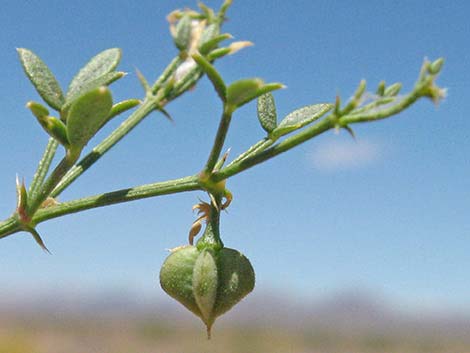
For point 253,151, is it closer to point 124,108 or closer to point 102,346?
point 124,108

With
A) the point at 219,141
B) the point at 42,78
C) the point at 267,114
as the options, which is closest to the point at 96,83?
the point at 42,78

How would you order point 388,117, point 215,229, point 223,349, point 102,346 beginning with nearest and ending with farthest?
point 388,117
point 215,229
point 223,349
point 102,346

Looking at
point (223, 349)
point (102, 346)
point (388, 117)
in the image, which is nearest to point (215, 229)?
point (388, 117)

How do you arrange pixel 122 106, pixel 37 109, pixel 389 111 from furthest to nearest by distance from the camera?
pixel 122 106, pixel 37 109, pixel 389 111

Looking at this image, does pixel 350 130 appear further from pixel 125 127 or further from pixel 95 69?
pixel 95 69

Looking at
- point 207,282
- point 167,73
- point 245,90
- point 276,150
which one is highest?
point 167,73
